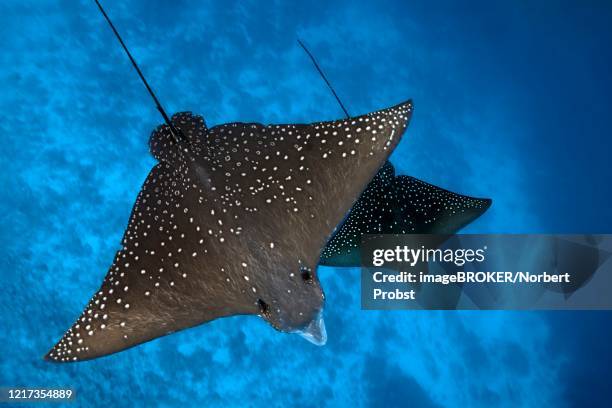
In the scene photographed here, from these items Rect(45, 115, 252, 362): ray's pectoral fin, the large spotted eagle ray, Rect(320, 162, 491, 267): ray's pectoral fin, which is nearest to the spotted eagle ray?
Rect(320, 162, 491, 267): ray's pectoral fin

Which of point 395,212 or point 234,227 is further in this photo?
point 395,212

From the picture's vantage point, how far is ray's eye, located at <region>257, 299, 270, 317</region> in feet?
8.93

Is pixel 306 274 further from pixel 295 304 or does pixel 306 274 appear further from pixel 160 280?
pixel 160 280

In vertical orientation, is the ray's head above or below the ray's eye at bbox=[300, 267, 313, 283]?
below

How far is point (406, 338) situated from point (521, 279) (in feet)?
7.19

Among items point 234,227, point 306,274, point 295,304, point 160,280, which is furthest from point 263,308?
point 160,280

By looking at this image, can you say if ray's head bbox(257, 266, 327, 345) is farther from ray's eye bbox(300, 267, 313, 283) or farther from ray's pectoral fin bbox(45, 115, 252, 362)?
ray's pectoral fin bbox(45, 115, 252, 362)

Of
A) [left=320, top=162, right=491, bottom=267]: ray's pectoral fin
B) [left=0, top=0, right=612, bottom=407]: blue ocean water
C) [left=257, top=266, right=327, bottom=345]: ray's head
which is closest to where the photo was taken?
[left=257, top=266, right=327, bottom=345]: ray's head

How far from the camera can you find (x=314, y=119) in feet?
25.2

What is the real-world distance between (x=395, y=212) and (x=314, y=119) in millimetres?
3517

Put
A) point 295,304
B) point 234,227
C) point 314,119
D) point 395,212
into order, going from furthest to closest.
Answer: point 314,119 < point 395,212 < point 234,227 < point 295,304

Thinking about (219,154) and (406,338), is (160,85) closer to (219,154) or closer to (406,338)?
(219,154)

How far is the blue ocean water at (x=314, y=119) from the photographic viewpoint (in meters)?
6.95

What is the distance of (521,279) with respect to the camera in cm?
706
